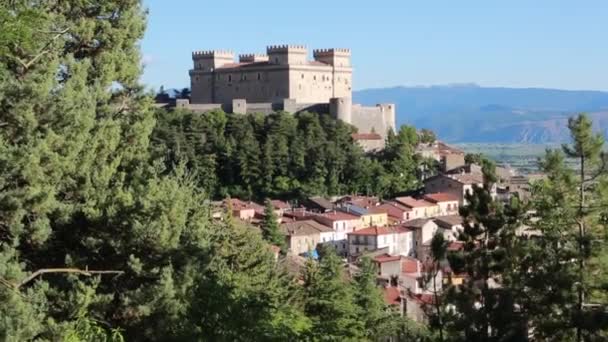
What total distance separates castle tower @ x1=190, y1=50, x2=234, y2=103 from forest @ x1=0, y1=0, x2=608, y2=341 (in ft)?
149

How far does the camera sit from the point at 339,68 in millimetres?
59312

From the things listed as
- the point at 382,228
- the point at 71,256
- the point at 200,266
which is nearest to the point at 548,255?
the point at 200,266

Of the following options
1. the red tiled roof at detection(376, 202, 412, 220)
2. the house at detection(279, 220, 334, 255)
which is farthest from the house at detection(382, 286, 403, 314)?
the red tiled roof at detection(376, 202, 412, 220)

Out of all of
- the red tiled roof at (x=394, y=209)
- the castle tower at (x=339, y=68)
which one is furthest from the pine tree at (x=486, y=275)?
the castle tower at (x=339, y=68)

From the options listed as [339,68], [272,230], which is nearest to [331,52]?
[339,68]

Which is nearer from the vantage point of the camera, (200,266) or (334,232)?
(200,266)

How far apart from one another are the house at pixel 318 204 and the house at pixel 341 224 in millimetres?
2938

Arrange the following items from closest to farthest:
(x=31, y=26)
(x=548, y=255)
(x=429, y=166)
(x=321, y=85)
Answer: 1. (x=31, y=26)
2. (x=548, y=255)
3. (x=429, y=166)
4. (x=321, y=85)

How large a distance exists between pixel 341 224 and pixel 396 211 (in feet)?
14.1

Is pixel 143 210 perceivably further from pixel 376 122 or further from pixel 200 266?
pixel 376 122

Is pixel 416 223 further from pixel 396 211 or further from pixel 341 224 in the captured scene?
pixel 396 211

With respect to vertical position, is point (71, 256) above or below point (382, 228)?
above

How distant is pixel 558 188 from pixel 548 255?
815mm

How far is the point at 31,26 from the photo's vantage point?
4.36 metres
